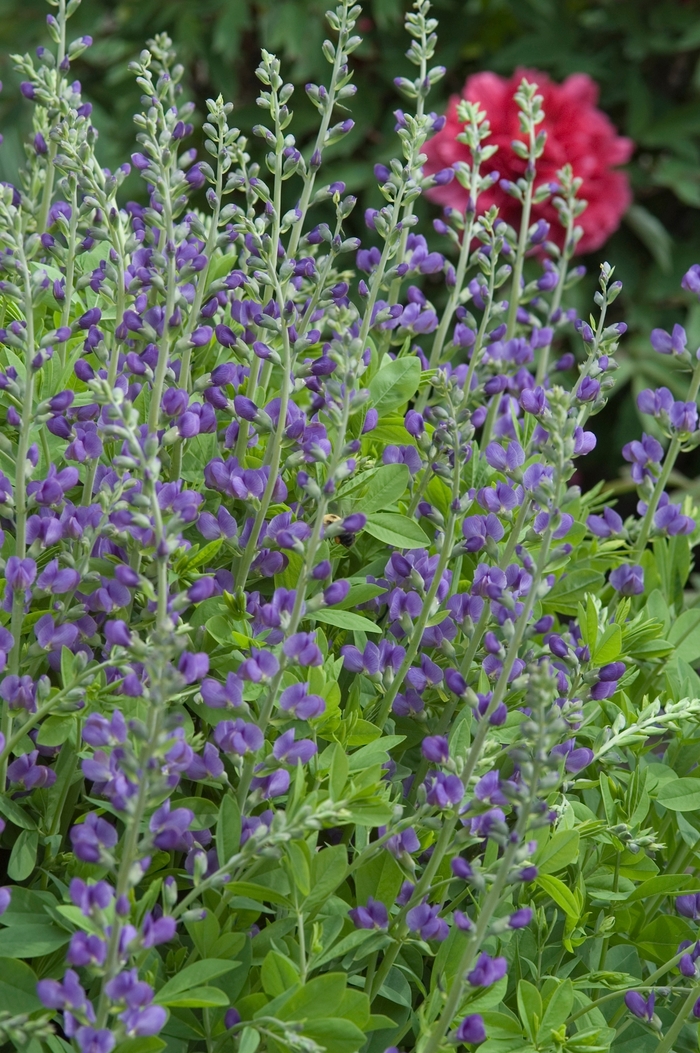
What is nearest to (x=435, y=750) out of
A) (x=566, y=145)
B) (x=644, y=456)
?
(x=644, y=456)

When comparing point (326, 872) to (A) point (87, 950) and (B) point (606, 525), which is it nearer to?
(A) point (87, 950)

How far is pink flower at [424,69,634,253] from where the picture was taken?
2.42 meters

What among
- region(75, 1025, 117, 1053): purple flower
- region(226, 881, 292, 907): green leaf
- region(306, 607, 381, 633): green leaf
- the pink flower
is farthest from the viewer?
the pink flower

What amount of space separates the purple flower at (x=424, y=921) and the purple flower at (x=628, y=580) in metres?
0.39

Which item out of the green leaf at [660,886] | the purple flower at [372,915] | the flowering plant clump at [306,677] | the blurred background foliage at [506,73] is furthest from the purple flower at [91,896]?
the blurred background foliage at [506,73]

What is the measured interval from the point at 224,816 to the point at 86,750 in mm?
137

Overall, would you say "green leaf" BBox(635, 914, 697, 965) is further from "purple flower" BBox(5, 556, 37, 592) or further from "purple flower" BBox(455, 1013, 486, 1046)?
"purple flower" BBox(5, 556, 37, 592)

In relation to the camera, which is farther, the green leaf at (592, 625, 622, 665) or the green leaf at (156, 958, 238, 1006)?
the green leaf at (592, 625, 622, 665)

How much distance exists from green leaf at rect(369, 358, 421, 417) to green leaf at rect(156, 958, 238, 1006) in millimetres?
467

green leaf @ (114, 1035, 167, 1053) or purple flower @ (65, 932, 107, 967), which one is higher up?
purple flower @ (65, 932, 107, 967)

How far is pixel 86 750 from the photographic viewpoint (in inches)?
32.6

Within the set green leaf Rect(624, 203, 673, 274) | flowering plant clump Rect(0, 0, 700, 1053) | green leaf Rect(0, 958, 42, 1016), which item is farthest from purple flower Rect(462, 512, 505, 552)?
green leaf Rect(624, 203, 673, 274)

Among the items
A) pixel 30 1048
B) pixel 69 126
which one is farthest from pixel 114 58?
pixel 30 1048

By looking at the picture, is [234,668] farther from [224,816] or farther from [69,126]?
[69,126]
